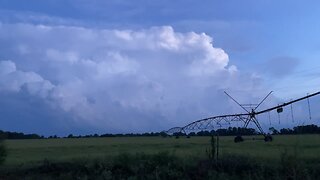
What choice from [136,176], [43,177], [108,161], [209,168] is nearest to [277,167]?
[209,168]

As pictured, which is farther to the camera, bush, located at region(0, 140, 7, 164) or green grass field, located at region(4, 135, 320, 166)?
bush, located at region(0, 140, 7, 164)

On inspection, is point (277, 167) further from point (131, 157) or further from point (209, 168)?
point (131, 157)

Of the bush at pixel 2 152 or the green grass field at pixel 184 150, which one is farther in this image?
the bush at pixel 2 152

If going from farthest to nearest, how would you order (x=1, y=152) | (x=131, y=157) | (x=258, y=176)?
(x=1, y=152), (x=131, y=157), (x=258, y=176)

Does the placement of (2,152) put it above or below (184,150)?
below

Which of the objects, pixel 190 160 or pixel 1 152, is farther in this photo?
pixel 1 152

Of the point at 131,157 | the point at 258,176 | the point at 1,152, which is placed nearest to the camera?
the point at 258,176

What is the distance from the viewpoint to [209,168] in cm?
2650

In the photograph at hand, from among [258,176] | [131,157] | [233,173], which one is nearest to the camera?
[258,176]

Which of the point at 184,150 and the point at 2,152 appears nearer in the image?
the point at 2,152

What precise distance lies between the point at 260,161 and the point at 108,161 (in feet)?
27.8

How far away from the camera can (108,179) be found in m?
25.4

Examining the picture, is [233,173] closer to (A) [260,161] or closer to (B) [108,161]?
(A) [260,161]

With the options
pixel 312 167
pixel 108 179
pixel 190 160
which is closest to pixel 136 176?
pixel 108 179
